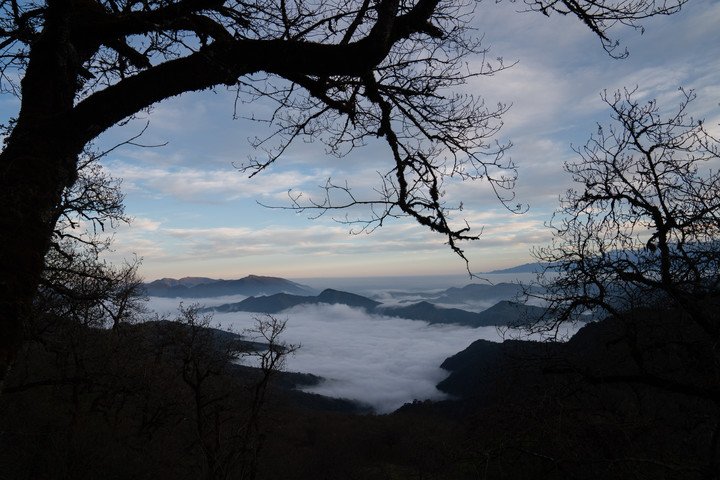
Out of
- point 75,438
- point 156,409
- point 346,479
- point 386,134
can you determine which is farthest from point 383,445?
point 386,134

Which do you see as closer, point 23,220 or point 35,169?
point 23,220

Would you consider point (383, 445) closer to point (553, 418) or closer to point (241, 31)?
point (553, 418)

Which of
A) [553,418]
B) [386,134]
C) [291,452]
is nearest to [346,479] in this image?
[291,452]

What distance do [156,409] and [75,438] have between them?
4.79m

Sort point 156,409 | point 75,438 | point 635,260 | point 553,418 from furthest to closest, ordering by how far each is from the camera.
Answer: point 156,409, point 75,438, point 635,260, point 553,418

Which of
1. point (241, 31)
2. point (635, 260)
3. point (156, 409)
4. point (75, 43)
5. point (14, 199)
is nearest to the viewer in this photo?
point (14, 199)

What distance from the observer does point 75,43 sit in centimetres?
301

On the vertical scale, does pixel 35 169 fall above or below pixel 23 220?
above

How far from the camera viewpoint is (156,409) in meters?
22.2

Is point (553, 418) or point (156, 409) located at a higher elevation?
point (553, 418)

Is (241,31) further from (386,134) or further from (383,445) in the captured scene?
(383,445)

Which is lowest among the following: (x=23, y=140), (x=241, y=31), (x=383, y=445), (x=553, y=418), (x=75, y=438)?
(x=383, y=445)

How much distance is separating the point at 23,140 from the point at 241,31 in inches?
74.8

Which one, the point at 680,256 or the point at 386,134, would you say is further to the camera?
the point at 680,256
